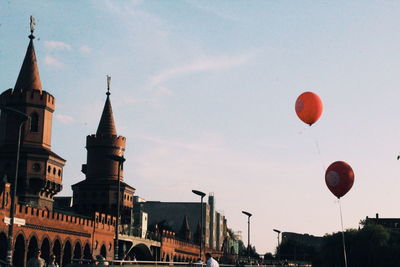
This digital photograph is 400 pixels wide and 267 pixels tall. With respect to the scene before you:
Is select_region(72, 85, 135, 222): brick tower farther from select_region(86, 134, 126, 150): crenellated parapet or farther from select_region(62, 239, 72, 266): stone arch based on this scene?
select_region(62, 239, 72, 266): stone arch

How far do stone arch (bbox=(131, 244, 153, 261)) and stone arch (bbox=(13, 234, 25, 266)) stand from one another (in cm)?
3023

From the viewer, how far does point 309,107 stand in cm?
3741

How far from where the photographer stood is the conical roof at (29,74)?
2761 inches

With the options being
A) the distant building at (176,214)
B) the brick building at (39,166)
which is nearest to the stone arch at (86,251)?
the brick building at (39,166)

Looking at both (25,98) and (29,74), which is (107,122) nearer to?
(29,74)

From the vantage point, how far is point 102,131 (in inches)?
3415

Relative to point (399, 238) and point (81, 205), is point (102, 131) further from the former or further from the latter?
point (399, 238)

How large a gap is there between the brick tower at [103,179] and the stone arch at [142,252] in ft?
15.9

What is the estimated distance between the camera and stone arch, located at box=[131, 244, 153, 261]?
285 ft

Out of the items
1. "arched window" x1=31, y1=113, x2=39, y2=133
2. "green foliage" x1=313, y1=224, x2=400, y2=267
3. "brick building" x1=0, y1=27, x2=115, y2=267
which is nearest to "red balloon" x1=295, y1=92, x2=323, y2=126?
"brick building" x1=0, y1=27, x2=115, y2=267

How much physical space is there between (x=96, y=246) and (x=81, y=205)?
12575 millimetres

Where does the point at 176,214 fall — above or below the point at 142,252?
above

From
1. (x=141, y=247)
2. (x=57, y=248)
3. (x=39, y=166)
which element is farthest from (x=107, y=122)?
(x=57, y=248)

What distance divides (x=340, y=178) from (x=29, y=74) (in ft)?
142
